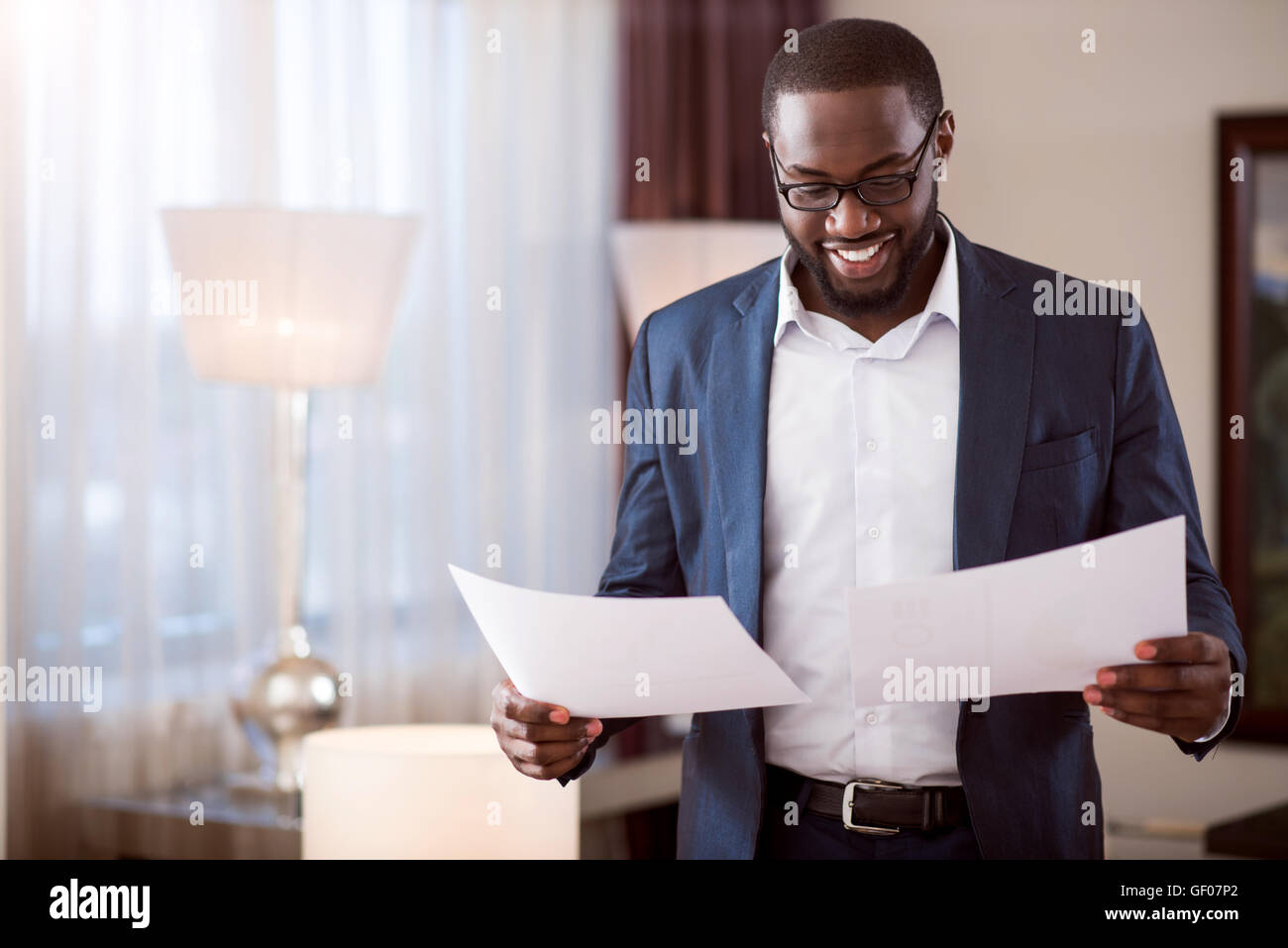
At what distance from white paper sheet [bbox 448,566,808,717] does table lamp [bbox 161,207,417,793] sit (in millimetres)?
1309

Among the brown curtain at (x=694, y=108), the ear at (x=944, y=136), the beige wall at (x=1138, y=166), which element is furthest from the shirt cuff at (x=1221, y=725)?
the beige wall at (x=1138, y=166)

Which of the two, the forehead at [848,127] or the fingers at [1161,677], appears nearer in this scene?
the fingers at [1161,677]

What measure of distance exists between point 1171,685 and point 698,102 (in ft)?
10.7

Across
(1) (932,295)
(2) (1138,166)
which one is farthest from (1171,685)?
(2) (1138,166)

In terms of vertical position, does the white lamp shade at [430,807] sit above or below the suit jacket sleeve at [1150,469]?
below

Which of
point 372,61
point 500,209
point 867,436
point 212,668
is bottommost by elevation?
point 212,668

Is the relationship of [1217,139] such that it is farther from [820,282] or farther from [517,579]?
[820,282]

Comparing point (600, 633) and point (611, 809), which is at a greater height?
point (600, 633)

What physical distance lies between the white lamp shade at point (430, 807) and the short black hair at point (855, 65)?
84cm

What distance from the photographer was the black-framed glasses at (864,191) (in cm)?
138

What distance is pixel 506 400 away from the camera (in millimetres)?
3602

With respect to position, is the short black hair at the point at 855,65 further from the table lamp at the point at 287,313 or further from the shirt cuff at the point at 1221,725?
the table lamp at the point at 287,313
